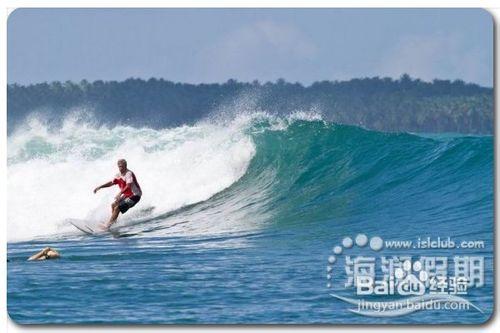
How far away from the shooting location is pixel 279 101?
1738 centimetres

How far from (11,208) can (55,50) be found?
233 centimetres

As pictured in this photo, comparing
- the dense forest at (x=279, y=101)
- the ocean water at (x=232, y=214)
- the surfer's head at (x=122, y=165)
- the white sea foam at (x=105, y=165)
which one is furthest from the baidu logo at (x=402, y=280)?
the white sea foam at (x=105, y=165)

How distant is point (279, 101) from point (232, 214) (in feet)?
6.45

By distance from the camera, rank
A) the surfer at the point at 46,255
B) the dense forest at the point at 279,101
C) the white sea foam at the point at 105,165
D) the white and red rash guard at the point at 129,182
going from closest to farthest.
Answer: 1. the surfer at the point at 46,255
2. the white and red rash guard at the point at 129,182
3. the dense forest at the point at 279,101
4. the white sea foam at the point at 105,165

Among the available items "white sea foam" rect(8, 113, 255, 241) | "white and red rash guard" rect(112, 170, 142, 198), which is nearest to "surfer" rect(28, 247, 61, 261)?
"white sea foam" rect(8, 113, 255, 241)

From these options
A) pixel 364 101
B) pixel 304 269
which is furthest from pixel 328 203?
pixel 304 269

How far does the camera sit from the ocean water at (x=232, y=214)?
12.6 meters

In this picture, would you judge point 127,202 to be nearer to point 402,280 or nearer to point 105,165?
point 105,165

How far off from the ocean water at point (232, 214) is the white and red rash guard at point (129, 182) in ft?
1.62

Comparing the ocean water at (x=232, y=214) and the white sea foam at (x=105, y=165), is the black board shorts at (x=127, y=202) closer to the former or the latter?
the ocean water at (x=232, y=214)

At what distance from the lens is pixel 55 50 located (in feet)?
52.7

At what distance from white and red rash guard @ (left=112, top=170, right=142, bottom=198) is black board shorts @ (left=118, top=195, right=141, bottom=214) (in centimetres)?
5

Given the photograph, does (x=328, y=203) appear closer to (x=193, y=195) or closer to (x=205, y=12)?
(x=193, y=195)

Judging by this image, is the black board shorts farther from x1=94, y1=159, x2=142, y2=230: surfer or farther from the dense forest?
the dense forest
